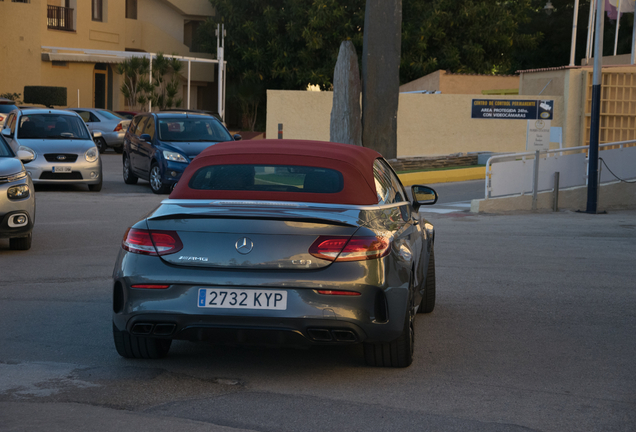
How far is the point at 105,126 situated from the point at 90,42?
12.7 m

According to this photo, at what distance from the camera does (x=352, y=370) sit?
5.82m

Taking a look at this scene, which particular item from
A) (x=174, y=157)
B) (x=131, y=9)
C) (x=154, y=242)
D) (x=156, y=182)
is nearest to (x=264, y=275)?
(x=154, y=242)

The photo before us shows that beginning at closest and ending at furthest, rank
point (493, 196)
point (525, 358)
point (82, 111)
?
point (525, 358) → point (493, 196) → point (82, 111)

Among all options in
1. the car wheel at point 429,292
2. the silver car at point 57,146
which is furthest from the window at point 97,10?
the car wheel at point 429,292

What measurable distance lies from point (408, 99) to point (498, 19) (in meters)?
11.7

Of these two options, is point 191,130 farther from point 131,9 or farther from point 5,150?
point 131,9

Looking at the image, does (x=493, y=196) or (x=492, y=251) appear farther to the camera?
(x=493, y=196)

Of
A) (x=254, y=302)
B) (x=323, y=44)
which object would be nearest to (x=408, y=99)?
(x=323, y=44)

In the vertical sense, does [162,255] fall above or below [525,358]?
above

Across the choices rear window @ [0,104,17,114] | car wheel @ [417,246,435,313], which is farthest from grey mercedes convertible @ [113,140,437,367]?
rear window @ [0,104,17,114]

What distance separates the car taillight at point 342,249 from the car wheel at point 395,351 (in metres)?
0.58

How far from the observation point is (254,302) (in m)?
5.19

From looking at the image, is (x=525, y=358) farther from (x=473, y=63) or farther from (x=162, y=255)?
(x=473, y=63)

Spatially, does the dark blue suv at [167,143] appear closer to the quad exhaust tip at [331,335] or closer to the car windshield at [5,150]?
the car windshield at [5,150]
